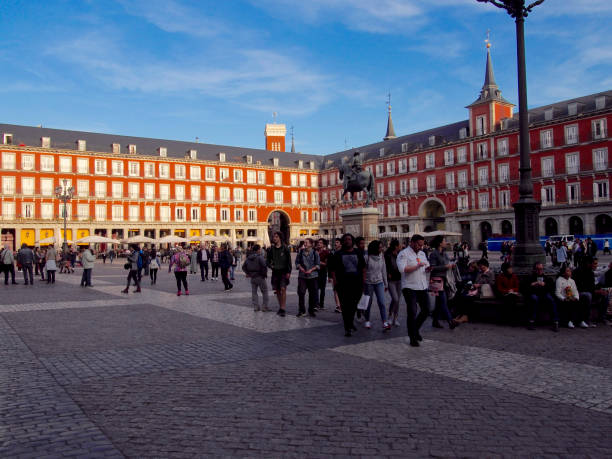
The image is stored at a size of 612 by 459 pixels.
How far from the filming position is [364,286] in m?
8.92

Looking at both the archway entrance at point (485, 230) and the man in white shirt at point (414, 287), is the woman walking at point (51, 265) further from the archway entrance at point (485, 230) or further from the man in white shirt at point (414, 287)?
the archway entrance at point (485, 230)

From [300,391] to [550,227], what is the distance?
46.5 metres

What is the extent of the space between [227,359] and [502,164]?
158 ft

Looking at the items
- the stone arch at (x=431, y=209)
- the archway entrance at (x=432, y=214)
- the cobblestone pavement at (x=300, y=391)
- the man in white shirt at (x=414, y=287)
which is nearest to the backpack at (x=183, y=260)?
the cobblestone pavement at (x=300, y=391)

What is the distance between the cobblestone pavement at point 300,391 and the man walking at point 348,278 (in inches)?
15.9

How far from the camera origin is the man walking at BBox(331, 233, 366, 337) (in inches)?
319

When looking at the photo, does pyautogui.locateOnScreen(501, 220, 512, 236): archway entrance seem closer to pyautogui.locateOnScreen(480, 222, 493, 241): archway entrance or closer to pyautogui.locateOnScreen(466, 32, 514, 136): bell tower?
pyautogui.locateOnScreen(480, 222, 493, 241): archway entrance

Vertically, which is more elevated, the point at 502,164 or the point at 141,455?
the point at 502,164

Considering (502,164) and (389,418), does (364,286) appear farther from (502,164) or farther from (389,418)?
(502,164)

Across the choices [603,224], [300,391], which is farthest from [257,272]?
[603,224]

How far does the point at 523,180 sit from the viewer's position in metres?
10.4

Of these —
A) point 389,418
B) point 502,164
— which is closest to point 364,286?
point 389,418

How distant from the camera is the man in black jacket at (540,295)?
332 inches

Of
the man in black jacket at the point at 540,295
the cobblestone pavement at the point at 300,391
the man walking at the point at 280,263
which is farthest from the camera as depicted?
the man walking at the point at 280,263
